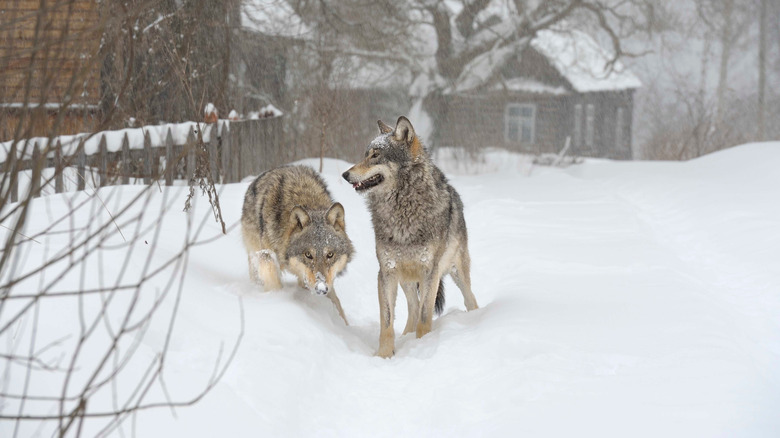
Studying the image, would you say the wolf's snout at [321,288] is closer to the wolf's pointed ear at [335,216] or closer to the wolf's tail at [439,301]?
the wolf's pointed ear at [335,216]

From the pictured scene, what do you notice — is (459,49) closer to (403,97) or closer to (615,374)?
(403,97)

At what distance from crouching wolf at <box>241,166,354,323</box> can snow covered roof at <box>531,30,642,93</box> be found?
26.5 metres

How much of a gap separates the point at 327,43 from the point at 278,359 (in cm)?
2229

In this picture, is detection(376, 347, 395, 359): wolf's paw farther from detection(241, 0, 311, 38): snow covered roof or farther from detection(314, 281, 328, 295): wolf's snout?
detection(241, 0, 311, 38): snow covered roof

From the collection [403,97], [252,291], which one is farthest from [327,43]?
[252,291]

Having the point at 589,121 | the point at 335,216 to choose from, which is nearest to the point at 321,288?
the point at 335,216

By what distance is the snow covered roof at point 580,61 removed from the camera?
3400 cm

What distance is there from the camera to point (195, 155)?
10008 mm

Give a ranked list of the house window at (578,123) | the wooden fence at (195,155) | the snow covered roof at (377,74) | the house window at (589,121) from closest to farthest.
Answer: the wooden fence at (195,155) → the snow covered roof at (377,74) → the house window at (578,123) → the house window at (589,121)

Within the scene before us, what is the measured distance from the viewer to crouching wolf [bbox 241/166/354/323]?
6.23 metres

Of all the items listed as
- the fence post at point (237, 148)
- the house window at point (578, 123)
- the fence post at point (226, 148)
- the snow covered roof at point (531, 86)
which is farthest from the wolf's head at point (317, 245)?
the house window at point (578, 123)

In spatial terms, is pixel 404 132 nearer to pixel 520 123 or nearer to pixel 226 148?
pixel 226 148

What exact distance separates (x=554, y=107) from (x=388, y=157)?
3662 cm

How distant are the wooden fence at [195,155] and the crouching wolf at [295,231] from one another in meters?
0.68
